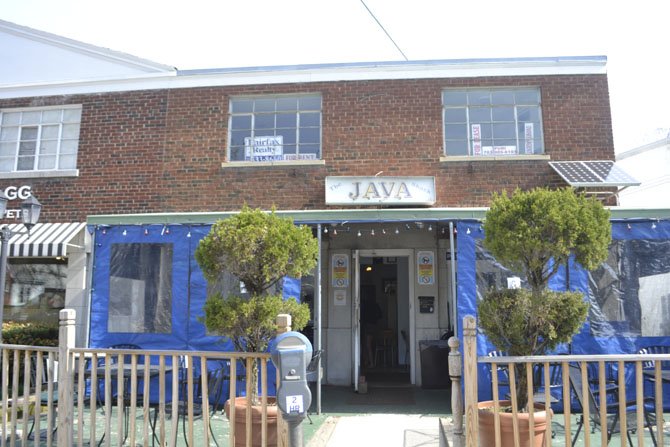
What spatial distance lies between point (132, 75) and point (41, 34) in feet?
7.37

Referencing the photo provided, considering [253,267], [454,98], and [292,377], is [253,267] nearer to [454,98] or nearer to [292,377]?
[292,377]

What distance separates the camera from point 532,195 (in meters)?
5.47

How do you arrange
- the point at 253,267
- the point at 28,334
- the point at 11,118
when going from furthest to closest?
the point at 11,118
the point at 28,334
the point at 253,267

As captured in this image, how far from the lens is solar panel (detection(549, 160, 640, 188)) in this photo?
29.5ft

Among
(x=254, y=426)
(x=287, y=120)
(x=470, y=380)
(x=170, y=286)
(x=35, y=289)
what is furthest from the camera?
(x=287, y=120)

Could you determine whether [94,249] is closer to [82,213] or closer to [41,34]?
[82,213]

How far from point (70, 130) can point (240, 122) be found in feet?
10.7

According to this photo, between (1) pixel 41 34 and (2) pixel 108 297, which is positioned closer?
(2) pixel 108 297

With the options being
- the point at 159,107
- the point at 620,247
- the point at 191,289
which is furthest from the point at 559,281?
the point at 159,107

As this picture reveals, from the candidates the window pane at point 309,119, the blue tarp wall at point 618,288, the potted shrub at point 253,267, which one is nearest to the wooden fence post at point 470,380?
the potted shrub at point 253,267

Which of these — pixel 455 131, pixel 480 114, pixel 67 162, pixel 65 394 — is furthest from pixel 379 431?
pixel 67 162

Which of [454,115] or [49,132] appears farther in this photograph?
[49,132]

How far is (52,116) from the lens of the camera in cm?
1116

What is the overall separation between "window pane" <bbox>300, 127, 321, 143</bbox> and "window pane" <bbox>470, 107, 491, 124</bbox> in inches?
108
